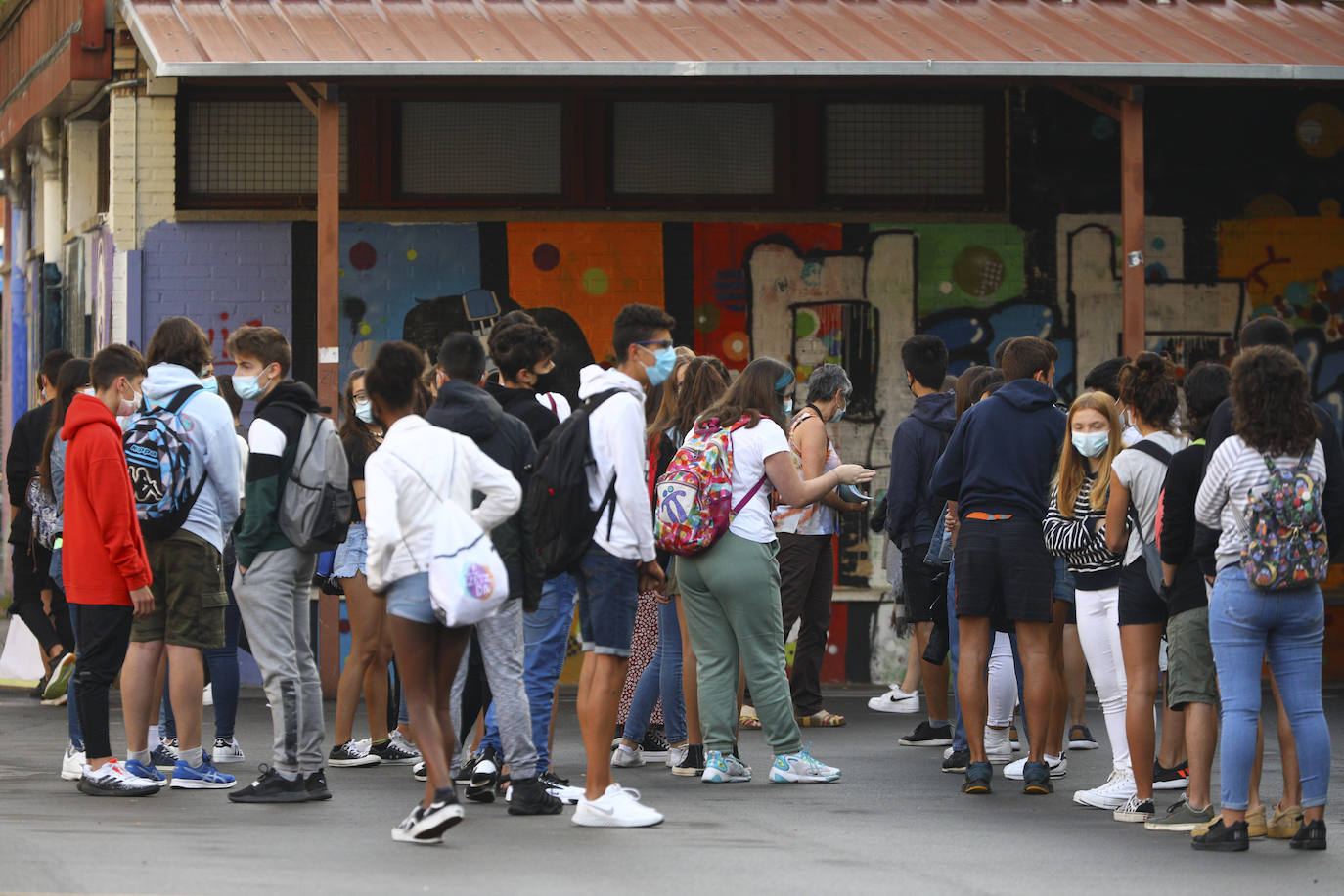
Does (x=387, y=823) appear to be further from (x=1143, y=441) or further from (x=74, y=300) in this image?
(x=74, y=300)

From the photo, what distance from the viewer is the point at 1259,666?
280 inches

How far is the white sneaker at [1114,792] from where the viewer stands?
8117mm

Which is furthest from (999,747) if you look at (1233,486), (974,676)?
(1233,486)

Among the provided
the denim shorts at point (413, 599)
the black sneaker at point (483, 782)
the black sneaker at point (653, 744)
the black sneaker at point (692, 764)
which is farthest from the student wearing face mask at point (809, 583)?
the denim shorts at point (413, 599)

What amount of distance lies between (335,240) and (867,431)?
4027 millimetres

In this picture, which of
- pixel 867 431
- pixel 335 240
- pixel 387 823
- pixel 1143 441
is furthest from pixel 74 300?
pixel 1143 441

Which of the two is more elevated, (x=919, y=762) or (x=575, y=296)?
(x=575, y=296)

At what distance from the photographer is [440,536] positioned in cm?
694

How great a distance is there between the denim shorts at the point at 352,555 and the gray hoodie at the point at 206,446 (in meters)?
0.95

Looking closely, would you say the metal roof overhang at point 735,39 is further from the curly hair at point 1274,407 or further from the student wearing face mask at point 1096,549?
the curly hair at point 1274,407

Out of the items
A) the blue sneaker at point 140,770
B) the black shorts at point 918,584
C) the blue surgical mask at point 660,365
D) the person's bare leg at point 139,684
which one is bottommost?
the blue sneaker at point 140,770

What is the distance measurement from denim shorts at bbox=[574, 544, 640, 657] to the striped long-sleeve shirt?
215 cm

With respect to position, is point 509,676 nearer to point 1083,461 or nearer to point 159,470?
point 159,470

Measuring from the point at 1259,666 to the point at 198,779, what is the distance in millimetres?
4400
